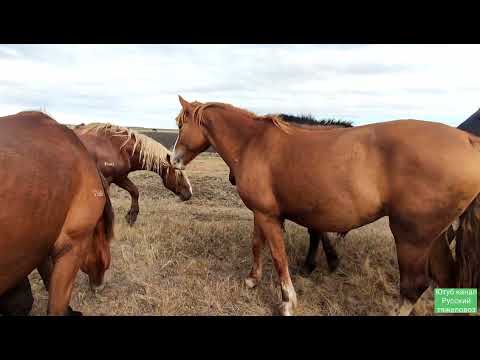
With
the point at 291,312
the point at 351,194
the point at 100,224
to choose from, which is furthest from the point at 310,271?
the point at 100,224

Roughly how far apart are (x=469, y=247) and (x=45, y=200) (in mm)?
3681

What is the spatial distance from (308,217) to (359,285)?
1437 millimetres

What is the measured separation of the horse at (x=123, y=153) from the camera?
21.4 ft

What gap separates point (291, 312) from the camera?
353 centimetres

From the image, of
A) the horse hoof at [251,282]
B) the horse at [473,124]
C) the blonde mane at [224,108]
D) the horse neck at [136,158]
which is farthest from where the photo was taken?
the horse neck at [136,158]

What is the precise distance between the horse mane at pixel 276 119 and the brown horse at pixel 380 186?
33 millimetres

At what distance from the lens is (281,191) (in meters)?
3.54

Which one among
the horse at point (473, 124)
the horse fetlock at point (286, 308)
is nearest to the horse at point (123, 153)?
the horse fetlock at point (286, 308)

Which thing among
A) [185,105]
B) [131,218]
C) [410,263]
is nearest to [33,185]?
[185,105]

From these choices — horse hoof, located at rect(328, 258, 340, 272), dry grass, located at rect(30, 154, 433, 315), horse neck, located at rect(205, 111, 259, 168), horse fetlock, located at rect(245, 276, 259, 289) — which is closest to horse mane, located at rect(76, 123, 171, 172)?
dry grass, located at rect(30, 154, 433, 315)

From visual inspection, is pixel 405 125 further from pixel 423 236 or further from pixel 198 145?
pixel 198 145

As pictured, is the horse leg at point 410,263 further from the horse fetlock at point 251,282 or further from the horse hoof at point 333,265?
the horse fetlock at point 251,282

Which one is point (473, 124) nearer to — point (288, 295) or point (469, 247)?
point (469, 247)

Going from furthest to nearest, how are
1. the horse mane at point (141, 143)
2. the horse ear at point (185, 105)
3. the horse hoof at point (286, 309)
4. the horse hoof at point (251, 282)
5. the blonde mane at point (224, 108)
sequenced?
the horse mane at point (141, 143), the horse ear at point (185, 105), the horse hoof at point (251, 282), the blonde mane at point (224, 108), the horse hoof at point (286, 309)
